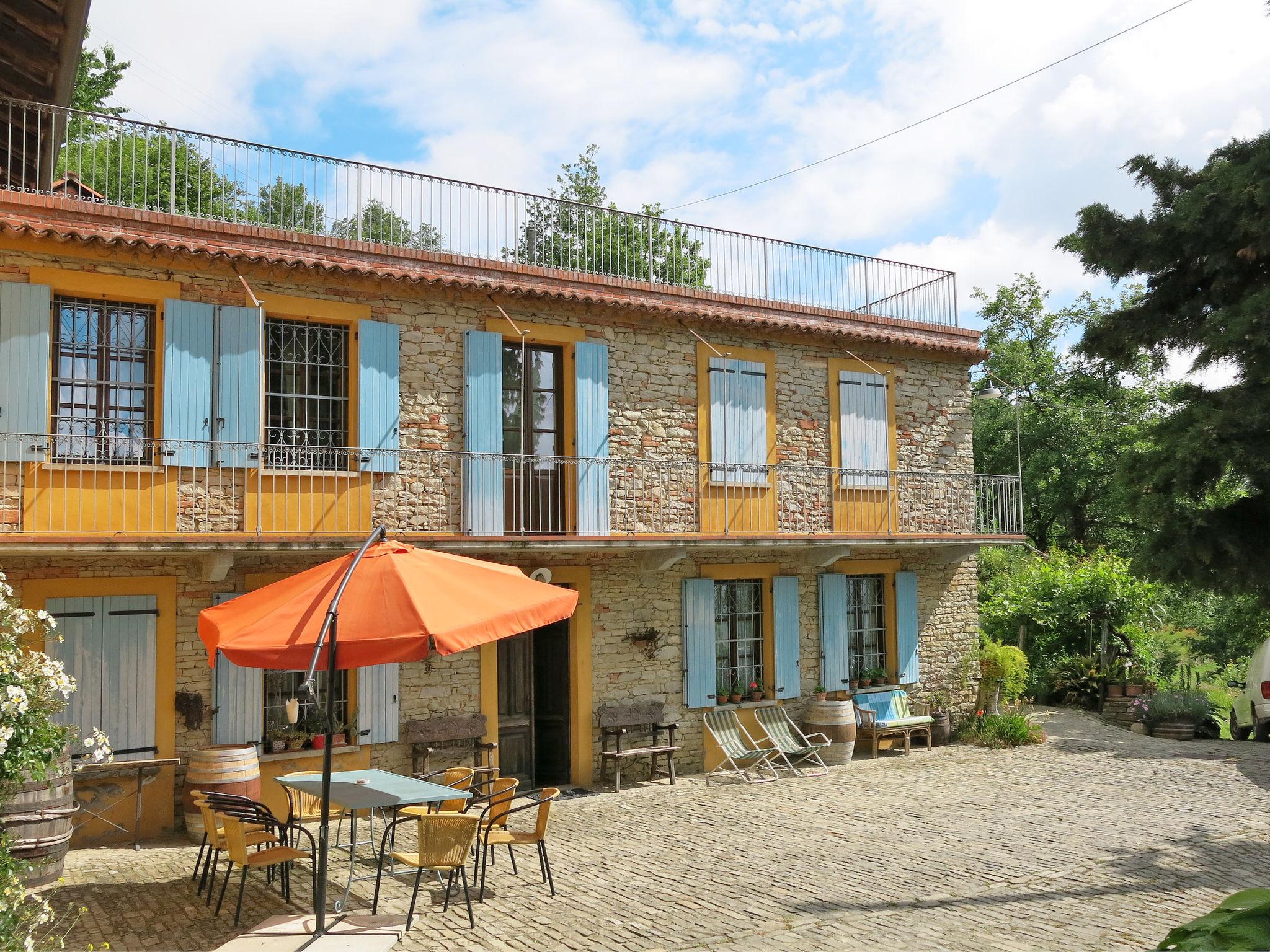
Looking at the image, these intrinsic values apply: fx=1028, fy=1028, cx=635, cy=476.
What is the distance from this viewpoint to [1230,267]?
211 inches

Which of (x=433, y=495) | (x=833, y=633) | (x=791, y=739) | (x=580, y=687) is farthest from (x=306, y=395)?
(x=833, y=633)

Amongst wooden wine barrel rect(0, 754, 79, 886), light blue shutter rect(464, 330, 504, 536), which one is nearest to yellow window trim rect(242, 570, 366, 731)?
light blue shutter rect(464, 330, 504, 536)

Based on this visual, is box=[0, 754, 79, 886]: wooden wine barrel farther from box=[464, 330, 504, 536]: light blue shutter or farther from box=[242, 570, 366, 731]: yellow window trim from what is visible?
box=[464, 330, 504, 536]: light blue shutter

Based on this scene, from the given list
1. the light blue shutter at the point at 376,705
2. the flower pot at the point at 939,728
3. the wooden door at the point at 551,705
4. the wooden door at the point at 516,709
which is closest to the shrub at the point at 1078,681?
the flower pot at the point at 939,728

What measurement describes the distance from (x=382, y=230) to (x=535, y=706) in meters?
5.74

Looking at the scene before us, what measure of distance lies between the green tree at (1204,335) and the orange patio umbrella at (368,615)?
391cm

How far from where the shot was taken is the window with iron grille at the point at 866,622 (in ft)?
46.0

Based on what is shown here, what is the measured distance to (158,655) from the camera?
30.8ft

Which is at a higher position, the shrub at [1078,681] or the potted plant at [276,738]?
the potted plant at [276,738]

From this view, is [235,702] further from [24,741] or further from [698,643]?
[698,643]

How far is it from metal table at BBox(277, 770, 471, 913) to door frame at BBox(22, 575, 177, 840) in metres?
2.41

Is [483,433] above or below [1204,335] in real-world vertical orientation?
above

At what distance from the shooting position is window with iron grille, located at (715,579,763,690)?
42.0 ft

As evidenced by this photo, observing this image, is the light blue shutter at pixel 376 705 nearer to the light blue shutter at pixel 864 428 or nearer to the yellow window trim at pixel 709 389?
the yellow window trim at pixel 709 389
